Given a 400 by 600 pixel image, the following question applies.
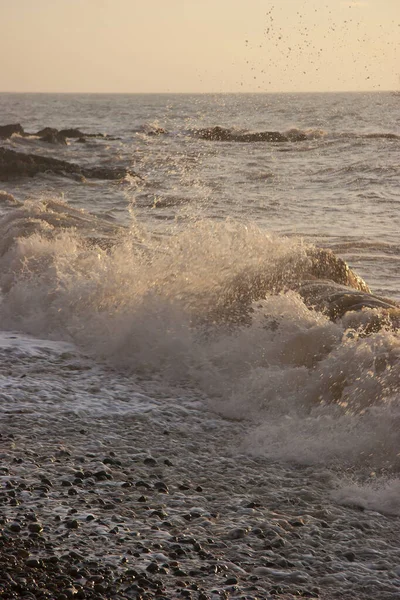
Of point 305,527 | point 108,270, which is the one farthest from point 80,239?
point 305,527

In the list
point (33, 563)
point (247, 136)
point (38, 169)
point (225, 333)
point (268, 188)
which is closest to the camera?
point (33, 563)

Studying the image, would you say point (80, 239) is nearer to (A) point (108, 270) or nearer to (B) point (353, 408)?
(A) point (108, 270)

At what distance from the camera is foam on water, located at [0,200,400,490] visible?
185 inches

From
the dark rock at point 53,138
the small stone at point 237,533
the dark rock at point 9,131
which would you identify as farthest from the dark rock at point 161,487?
the dark rock at point 9,131

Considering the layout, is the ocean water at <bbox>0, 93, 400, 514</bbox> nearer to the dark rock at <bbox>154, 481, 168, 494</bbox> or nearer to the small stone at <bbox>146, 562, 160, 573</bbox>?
the dark rock at <bbox>154, 481, 168, 494</bbox>

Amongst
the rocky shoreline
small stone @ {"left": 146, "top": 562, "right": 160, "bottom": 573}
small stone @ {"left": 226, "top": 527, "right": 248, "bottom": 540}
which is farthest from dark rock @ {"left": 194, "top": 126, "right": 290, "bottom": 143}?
small stone @ {"left": 146, "top": 562, "right": 160, "bottom": 573}

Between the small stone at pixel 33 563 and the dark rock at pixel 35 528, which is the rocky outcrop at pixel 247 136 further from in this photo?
the small stone at pixel 33 563

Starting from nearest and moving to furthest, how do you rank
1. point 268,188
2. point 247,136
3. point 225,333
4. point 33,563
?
1. point 33,563
2. point 225,333
3. point 268,188
4. point 247,136

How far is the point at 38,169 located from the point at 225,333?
17.4 meters

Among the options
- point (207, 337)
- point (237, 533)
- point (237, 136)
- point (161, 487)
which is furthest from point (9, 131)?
point (237, 533)

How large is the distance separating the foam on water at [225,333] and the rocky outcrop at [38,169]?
511 inches

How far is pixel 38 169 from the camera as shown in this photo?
22609 millimetres

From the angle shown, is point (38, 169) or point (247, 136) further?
point (247, 136)

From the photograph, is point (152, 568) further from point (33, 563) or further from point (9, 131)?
point (9, 131)
